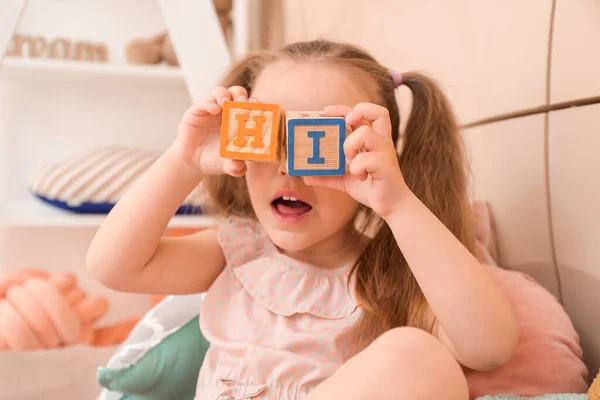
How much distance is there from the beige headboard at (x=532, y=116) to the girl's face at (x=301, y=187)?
8.5 inches

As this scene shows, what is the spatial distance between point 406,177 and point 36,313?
77 centimetres

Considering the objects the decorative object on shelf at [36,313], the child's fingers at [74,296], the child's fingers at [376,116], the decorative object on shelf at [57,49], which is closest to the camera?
the child's fingers at [376,116]

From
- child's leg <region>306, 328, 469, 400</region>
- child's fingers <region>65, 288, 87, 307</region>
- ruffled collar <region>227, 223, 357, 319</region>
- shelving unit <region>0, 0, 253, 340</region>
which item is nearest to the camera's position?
child's leg <region>306, 328, 469, 400</region>

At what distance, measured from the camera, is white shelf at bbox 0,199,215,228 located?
1.47 m

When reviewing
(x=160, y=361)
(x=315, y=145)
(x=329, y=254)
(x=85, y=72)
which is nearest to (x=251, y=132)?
(x=315, y=145)

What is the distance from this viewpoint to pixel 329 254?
0.76m

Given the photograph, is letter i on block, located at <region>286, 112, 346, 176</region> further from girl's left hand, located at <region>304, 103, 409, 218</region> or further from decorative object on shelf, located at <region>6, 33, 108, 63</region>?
decorative object on shelf, located at <region>6, 33, 108, 63</region>

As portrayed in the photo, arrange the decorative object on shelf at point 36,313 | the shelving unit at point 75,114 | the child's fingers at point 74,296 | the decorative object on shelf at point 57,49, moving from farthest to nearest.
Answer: the shelving unit at point 75,114
the decorative object on shelf at point 57,49
the child's fingers at point 74,296
the decorative object on shelf at point 36,313

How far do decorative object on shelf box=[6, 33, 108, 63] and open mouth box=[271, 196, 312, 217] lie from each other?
46.4 inches

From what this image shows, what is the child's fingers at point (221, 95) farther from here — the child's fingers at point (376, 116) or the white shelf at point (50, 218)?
the white shelf at point (50, 218)

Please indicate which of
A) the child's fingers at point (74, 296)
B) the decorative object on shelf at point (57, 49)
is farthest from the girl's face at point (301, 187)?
the decorative object on shelf at point (57, 49)

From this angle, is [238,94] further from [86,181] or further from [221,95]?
[86,181]

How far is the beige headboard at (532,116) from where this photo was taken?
0.63 metres

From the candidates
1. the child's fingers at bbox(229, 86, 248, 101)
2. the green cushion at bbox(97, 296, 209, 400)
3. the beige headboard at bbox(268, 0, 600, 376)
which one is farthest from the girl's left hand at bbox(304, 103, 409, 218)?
the green cushion at bbox(97, 296, 209, 400)
